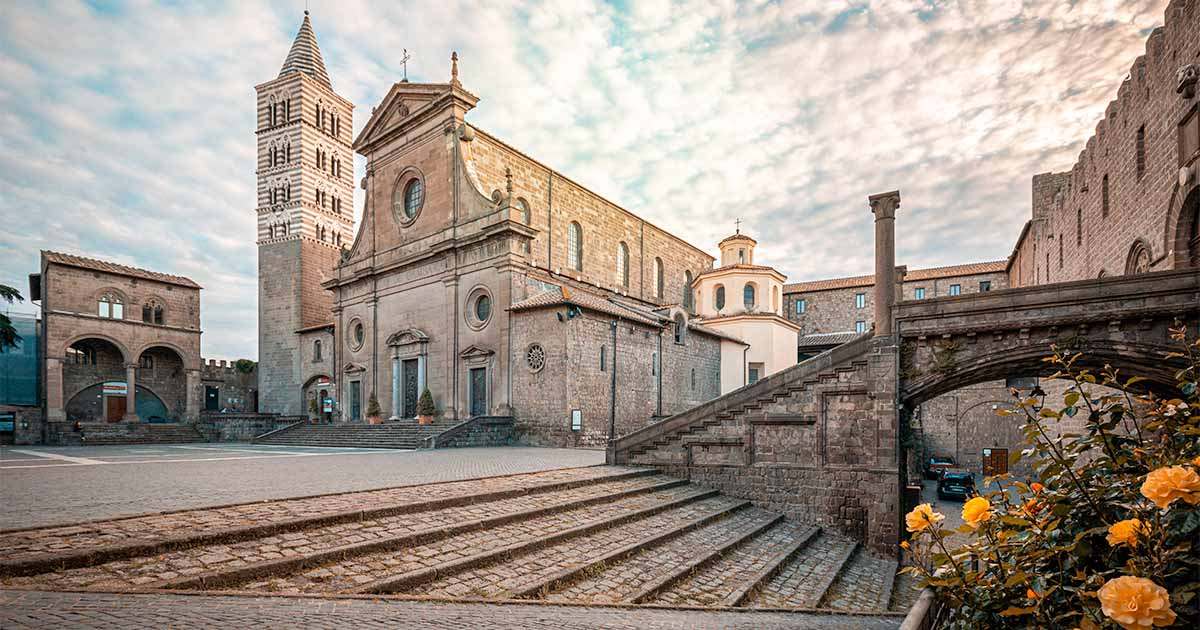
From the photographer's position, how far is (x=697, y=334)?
105ft

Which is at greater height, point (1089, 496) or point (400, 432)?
point (1089, 496)

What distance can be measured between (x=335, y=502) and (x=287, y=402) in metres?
34.1

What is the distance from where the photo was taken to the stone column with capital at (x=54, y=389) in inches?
1276

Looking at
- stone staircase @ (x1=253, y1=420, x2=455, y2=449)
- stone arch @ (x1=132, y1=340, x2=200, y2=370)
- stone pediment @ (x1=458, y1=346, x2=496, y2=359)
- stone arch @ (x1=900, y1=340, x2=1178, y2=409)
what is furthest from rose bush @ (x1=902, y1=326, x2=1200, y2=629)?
stone arch @ (x1=132, y1=340, x2=200, y2=370)

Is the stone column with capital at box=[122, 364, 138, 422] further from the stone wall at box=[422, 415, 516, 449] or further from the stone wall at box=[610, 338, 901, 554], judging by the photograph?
the stone wall at box=[610, 338, 901, 554]

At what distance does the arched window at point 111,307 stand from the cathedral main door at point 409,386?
21.8m

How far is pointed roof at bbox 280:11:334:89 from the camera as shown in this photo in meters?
42.4

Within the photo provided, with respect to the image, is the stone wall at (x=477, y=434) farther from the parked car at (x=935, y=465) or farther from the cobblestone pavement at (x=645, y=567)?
the parked car at (x=935, y=465)

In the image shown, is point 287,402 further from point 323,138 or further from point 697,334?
point 697,334

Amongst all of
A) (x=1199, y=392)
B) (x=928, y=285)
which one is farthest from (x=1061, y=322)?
(x=928, y=285)

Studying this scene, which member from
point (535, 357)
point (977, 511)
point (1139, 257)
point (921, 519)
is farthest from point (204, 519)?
point (1139, 257)

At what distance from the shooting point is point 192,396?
38688 millimetres

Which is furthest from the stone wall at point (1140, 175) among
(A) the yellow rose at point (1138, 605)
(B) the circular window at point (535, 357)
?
(B) the circular window at point (535, 357)

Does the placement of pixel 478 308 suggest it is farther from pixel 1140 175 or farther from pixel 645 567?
pixel 1140 175
